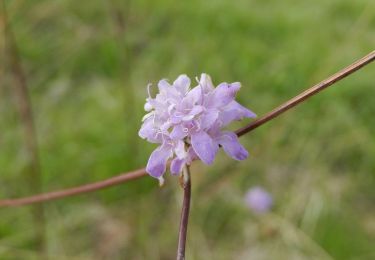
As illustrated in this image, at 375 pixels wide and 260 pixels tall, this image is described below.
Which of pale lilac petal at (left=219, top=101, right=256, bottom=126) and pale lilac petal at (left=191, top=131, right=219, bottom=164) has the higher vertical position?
pale lilac petal at (left=219, top=101, right=256, bottom=126)

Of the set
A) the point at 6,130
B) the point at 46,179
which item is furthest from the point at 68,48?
the point at 46,179

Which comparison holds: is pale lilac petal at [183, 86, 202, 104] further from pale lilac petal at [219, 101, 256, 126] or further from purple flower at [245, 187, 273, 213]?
purple flower at [245, 187, 273, 213]

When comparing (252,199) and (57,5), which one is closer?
(252,199)

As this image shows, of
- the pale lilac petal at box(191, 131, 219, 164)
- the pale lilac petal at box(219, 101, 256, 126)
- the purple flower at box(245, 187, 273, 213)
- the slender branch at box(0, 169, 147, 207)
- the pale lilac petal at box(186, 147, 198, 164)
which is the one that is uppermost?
the pale lilac petal at box(219, 101, 256, 126)

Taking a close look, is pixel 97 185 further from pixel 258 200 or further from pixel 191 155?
pixel 258 200

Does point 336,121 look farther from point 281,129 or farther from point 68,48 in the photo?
point 68,48

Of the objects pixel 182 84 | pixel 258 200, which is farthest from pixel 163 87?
pixel 258 200

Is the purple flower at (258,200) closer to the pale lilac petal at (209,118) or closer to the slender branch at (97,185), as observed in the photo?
the slender branch at (97,185)

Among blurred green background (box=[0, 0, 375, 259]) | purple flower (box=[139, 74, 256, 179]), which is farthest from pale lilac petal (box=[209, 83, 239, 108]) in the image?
blurred green background (box=[0, 0, 375, 259])
